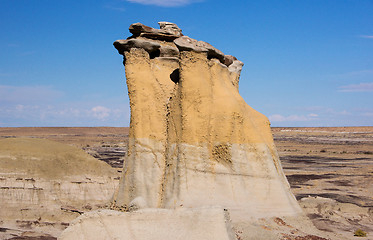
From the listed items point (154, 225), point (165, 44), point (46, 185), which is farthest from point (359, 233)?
point (46, 185)

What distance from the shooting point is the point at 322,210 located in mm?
14711

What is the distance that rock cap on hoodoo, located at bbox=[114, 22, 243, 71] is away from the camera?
10516 mm

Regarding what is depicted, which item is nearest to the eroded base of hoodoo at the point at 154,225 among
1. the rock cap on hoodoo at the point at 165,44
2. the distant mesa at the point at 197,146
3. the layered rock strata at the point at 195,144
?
the distant mesa at the point at 197,146

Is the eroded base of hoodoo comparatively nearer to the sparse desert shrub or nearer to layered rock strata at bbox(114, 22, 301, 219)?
layered rock strata at bbox(114, 22, 301, 219)

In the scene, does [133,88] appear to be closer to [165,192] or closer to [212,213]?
[165,192]

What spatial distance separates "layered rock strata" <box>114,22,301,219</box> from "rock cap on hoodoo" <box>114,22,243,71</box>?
4cm

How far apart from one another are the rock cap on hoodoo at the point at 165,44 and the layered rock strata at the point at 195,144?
0.13ft

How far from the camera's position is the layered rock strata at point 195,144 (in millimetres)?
9797

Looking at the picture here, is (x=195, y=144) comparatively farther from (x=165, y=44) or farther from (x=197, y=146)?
(x=165, y=44)

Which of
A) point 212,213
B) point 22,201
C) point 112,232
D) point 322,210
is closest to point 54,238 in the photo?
point 22,201

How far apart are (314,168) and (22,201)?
2419 centimetres

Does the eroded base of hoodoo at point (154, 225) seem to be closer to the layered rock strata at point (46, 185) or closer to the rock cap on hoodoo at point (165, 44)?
the rock cap on hoodoo at point (165, 44)

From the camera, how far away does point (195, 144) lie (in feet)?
32.8

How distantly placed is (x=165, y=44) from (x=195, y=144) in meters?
3.88
